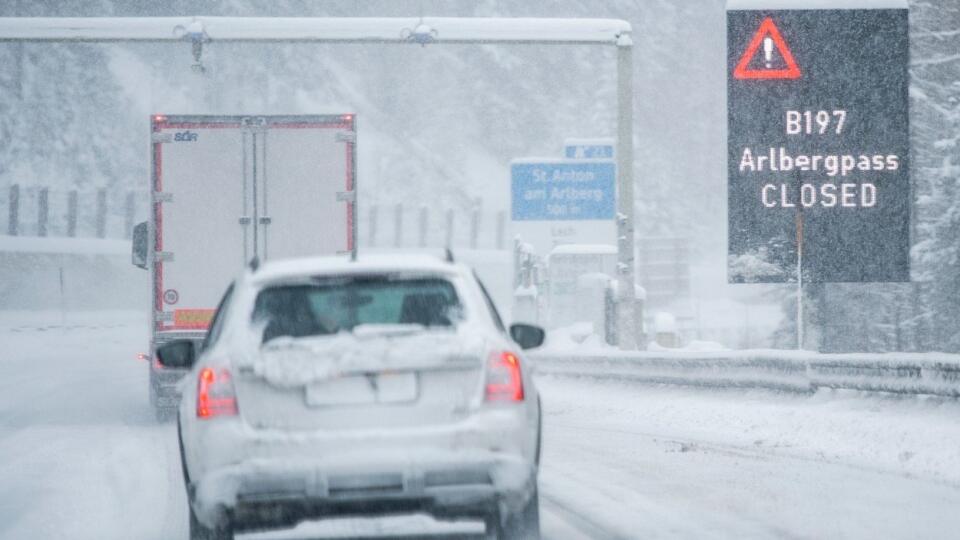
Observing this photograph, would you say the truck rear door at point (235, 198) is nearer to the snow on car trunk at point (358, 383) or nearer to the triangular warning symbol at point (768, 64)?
the triangular warning symbol at point (768, 64)

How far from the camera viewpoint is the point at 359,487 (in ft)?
25.6

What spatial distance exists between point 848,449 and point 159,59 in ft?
272

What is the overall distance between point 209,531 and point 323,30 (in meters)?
17.6

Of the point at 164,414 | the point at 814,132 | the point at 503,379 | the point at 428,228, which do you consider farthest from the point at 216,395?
the point at 428,228

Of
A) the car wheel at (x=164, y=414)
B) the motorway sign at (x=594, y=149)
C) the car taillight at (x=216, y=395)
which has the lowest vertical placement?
the car wheel at (x=164, y=414)

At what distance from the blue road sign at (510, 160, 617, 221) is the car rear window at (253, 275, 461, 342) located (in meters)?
25.6

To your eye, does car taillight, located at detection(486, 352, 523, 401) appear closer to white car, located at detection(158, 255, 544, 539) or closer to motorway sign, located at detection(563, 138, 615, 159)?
white car, located at detection(158, 255, 544, 539)

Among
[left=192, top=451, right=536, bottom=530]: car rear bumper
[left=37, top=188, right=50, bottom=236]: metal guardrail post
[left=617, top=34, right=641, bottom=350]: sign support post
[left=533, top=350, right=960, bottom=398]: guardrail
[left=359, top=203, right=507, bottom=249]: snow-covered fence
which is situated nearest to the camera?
[left=192, top=451, right=536, bottom=530]: car rear bumper

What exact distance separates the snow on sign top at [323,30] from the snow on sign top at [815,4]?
557 cm

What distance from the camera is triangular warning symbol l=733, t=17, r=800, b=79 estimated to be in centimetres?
1930

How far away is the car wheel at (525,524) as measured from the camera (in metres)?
8.28

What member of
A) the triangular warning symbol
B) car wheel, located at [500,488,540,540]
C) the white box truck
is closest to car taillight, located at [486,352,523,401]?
car wheel, located at [500,488,540,540]

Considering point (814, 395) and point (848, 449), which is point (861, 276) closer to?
point (814, 395)

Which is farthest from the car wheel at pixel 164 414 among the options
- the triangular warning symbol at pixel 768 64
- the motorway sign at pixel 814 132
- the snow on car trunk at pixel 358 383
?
the snow on car trunk at pixel 358 383
